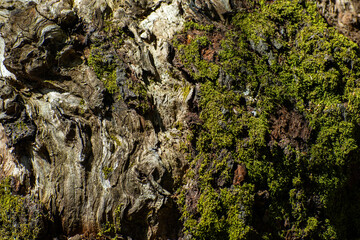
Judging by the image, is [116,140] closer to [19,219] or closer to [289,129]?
[19,219]

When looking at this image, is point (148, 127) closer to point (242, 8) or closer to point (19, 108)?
point (19, 108)

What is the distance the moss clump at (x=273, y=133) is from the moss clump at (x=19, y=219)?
3.98 feet

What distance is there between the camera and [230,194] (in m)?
2.76

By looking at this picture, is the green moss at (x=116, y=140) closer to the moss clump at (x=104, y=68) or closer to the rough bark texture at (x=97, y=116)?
the rough bark texture at (x=97, y=116)

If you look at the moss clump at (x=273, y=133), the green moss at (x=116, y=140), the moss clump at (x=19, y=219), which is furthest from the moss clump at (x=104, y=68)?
the moss clump at (x=19, y=219)

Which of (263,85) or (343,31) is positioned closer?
(263,85)

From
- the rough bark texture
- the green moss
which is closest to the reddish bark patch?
the rough bark texture

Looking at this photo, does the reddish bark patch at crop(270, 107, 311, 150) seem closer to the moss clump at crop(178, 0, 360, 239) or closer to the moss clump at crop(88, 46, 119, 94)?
the moss clump at crop(178, 0, 360, 239)

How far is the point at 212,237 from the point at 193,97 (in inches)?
Answer: 52.0

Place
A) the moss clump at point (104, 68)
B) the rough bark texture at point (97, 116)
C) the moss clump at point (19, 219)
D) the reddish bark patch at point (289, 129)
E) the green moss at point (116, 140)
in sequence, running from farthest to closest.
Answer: the reddish bark patch at point (289, 129)
the moss clump at point (104, 68)
the green moss at point (116, 140)
the rough bark texture at point (97, 116)
the moss clump at point (19, 219)

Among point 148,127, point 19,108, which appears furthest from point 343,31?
point 19,108

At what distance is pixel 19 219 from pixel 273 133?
2411mm

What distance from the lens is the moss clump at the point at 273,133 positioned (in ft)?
9.18

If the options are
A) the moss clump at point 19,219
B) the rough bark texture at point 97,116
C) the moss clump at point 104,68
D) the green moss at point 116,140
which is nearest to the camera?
the moss clump at point 19,219
